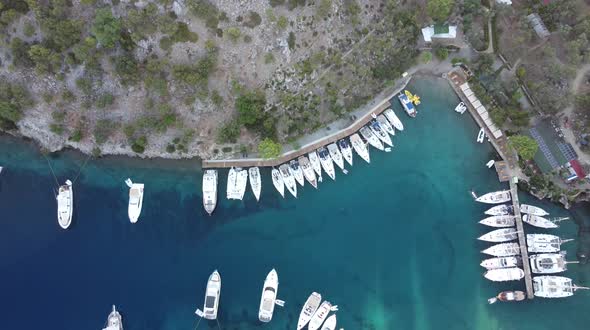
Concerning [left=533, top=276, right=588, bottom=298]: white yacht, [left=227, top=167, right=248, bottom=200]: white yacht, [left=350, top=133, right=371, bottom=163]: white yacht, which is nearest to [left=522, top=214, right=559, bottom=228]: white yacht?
[left=533, top=276, right=588, bottom=298]: white yacht

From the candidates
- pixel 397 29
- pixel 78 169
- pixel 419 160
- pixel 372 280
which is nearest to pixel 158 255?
pixel 78 169

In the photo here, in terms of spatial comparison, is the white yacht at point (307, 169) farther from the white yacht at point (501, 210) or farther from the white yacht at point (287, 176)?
the white yacht at point (501, 210)

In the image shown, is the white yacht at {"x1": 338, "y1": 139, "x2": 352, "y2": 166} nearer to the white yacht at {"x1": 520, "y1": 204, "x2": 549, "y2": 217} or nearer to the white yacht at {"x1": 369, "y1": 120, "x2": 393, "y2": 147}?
the white yacht at {"x1": 369, "y1": 120, "x2": 393, "y2": 147}

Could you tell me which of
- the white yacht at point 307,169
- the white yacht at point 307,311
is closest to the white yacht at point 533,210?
the white yacht at point 307,169

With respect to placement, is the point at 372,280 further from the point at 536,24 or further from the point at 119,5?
the point at 119,5

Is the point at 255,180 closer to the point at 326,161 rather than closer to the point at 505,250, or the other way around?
the point at 326,161

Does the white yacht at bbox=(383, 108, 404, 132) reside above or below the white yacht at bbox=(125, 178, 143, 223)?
above
